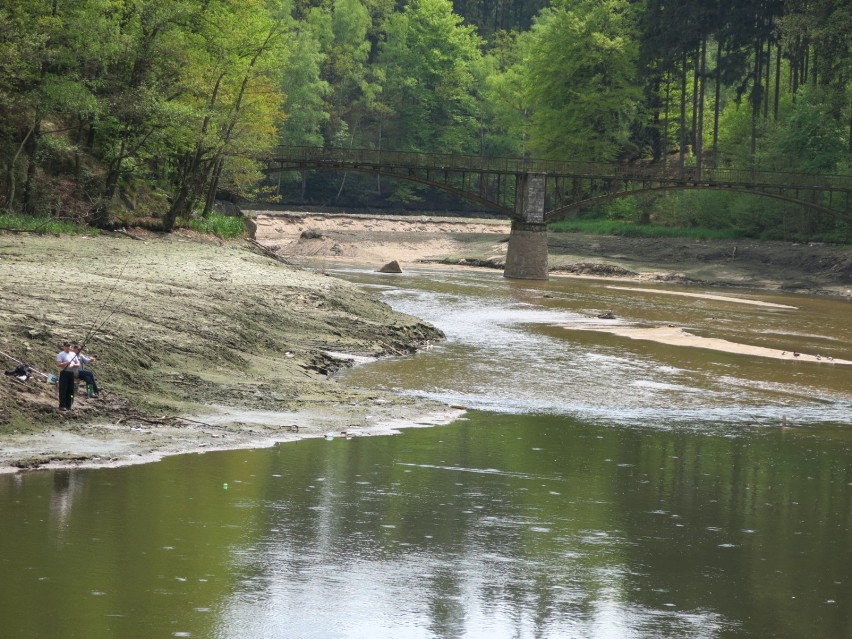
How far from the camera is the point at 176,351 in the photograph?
78.8 ft

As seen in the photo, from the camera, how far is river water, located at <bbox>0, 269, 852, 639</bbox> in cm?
1252

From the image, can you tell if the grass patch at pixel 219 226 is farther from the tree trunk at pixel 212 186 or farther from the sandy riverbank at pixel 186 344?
the sandy riverbank at pixel 186 344

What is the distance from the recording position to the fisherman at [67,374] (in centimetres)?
1805

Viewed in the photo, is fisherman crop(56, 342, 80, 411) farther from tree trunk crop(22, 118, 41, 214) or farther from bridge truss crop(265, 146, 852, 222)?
bridge truss crop(265, 146, 852, 222)

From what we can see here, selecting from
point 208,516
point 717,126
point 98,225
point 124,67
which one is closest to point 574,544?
point 208,516

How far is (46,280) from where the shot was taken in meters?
27.3

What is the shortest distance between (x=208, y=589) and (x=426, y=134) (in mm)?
109837

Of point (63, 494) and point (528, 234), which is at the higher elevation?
point (528, 234)

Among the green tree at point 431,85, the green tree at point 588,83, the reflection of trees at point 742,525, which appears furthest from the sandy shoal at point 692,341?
the green tree at point 431,85

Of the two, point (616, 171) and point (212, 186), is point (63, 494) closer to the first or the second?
point (212, 186)

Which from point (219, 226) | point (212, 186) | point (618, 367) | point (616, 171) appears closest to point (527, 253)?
point (616, 171)

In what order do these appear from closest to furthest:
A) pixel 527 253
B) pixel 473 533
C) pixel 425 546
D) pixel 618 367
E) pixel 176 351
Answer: pixel 425 546, pixel 473 533, pixel 176 351, pixel 618 367, pixel 527 253

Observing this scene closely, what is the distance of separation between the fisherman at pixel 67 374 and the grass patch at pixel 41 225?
20.9 meters

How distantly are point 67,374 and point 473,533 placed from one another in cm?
655
